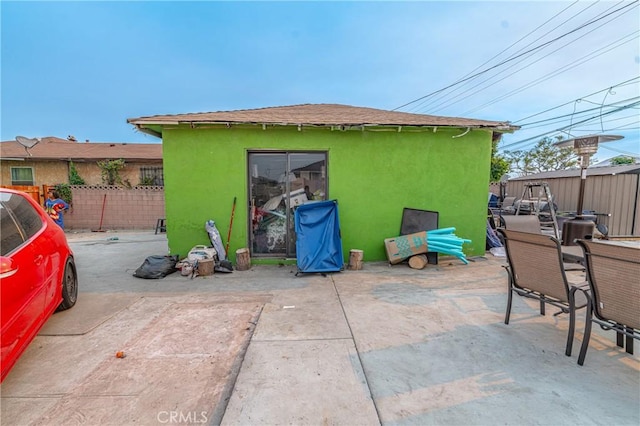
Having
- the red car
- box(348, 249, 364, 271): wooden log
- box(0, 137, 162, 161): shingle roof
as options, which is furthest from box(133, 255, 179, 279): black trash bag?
box(0, 137, 162, 161): shingle roof

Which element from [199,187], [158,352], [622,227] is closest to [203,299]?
[158,352]

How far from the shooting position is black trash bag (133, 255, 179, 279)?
16.3 feet

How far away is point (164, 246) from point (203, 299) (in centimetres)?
444

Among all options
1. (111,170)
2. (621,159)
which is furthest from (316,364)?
(621,159)

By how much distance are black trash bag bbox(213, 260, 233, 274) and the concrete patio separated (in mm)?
1055

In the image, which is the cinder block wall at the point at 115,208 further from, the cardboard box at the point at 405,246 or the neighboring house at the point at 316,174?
the cardboard box at the point at 405,246

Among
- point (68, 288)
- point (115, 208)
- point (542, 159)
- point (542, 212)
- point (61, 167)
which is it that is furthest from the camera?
point (542, 159)

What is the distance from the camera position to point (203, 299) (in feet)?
13.1

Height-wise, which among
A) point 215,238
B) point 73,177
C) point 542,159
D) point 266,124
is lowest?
point 215,238

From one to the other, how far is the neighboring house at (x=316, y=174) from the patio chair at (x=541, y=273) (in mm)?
3001

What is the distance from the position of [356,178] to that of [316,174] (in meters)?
0.85

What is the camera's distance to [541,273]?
2703mm

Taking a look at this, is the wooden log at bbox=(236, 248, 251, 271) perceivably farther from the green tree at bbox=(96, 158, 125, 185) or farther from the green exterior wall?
the green tree at bbox=(96, 158, 125, 185)

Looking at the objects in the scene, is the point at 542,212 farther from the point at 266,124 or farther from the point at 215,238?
the point at 215,238
